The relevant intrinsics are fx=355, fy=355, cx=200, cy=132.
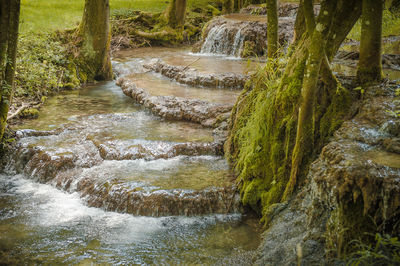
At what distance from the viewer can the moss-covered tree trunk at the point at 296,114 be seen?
4074mm

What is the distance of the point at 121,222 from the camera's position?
4941 millimetres

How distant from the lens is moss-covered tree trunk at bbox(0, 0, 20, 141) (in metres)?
5.48

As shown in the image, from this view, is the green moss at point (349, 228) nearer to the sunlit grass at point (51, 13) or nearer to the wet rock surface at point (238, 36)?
the wet rock surface at point (238, 36)

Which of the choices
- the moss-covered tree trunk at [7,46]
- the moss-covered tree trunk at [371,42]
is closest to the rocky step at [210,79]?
the moss-covered tree trunk at [7,46]

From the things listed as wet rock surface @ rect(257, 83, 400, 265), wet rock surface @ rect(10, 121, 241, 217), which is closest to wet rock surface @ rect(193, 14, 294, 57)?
wet rock surface @ rect(10, 121, 241, 217)

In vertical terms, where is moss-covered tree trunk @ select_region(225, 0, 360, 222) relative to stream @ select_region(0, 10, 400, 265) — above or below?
above

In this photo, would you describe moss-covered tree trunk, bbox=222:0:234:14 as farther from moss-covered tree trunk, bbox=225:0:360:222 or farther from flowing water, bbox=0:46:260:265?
moss-covered tree trunk, bbox=225:0:360:222

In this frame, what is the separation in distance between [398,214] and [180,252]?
247 centimetres

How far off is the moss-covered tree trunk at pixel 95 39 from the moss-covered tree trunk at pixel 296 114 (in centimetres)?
786

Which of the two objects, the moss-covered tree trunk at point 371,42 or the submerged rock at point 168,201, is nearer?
the moss-covered tree trunk at point 371,42

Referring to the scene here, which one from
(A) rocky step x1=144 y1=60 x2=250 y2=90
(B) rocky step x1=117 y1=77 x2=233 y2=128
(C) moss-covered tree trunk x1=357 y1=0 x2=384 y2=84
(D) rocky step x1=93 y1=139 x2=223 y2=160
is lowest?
(D) rocky step x1=93 y1=139 x2=223 y2=160

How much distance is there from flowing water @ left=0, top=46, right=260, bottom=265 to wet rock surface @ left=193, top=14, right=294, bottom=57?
6.66 m

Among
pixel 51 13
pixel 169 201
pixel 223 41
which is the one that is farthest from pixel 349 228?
pixel 51 13

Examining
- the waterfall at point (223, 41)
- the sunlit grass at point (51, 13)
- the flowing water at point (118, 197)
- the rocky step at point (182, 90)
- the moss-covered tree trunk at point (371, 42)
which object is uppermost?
the sunlit grass at point (51, 13)
